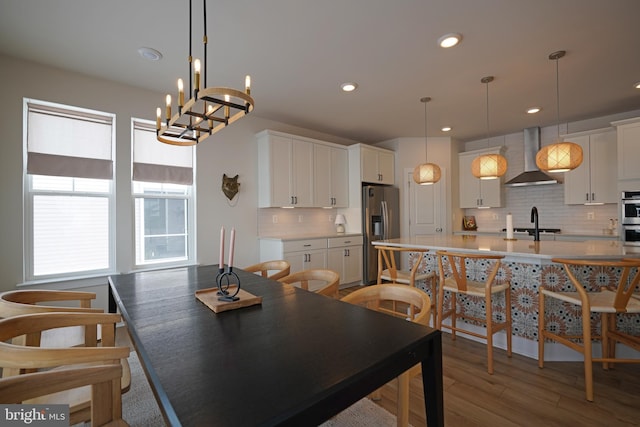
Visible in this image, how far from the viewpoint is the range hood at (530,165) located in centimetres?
501

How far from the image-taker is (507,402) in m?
1.93

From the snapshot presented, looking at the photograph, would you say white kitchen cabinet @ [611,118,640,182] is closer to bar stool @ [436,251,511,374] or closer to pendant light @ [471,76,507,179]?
pendant light @ [471,76,507,179]

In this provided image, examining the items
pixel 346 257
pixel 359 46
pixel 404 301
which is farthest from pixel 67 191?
pixel 346 257

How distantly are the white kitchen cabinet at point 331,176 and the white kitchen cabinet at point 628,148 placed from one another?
378 cm

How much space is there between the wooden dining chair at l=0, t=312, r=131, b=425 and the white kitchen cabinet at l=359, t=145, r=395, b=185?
14.2ft

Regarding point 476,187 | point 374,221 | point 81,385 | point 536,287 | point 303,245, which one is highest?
point 476,187

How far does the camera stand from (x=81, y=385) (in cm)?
91

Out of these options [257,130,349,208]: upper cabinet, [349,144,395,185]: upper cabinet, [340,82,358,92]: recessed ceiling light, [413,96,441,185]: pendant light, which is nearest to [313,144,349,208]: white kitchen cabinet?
[257,130,349,208]: upper cabinet

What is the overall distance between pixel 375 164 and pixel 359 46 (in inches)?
114

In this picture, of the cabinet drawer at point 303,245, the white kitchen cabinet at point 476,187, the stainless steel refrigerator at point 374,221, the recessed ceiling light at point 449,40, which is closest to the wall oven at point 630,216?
the white kitchen cabinet at point 476,187

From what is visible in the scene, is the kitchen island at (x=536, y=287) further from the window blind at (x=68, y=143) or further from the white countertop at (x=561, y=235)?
the window blind at (x=68, y=143)

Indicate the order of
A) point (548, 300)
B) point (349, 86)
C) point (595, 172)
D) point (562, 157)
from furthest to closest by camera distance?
point (595, 172)
point (349, 86)
point (562, 157)
point (548, 300)

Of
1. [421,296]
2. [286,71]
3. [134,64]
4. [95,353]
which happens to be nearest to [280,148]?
[286,71]

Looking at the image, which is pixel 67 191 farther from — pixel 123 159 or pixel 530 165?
pixel 530 165
